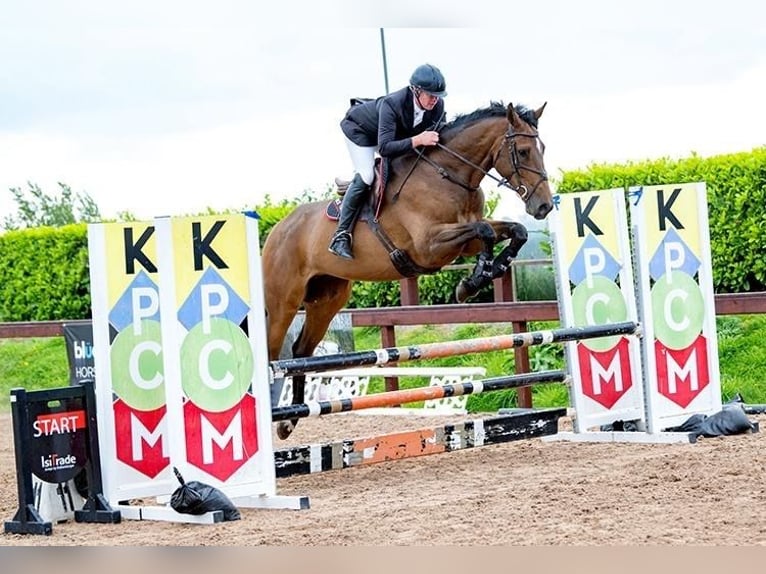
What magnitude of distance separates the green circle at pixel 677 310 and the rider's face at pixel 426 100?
168 cm

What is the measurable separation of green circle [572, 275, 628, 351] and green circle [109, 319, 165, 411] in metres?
2.67

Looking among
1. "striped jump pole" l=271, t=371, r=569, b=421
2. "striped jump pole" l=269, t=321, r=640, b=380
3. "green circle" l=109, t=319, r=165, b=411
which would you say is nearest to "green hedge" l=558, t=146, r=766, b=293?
"striped jump pole" l=269, t=321, r=640, b=380

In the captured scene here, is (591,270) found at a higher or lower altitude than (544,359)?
higher

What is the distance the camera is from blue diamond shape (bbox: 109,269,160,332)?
18.3 ft

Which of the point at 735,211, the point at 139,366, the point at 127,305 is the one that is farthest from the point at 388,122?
the point at 735,211

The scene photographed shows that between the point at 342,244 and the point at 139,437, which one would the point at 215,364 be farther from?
the point at 342,244

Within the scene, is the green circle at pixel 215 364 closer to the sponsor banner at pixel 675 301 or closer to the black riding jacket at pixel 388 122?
the black riding jacket at pixel 388 122

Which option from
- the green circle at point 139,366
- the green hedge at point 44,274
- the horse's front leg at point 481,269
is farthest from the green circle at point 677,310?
the green hedge at point 44,274

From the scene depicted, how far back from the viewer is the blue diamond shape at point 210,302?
543 centimetres

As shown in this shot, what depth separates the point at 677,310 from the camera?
7.30 m

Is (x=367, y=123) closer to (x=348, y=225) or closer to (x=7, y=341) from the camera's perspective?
(x=348, y=225)

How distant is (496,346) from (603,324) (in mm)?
862

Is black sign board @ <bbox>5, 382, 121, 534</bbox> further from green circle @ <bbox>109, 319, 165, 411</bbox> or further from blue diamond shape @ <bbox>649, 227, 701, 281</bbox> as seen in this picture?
blue diamond shape @ <bbox>649, 227, 701, 281</bbox>

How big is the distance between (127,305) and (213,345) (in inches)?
17.8
